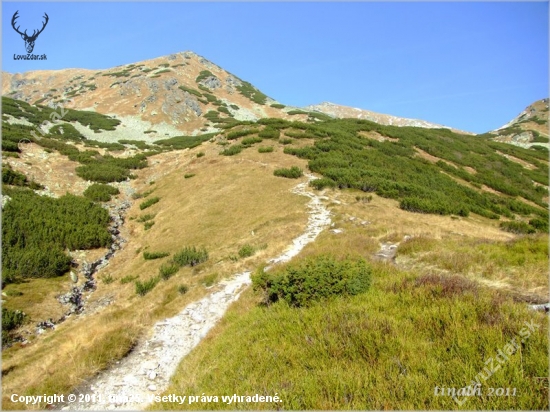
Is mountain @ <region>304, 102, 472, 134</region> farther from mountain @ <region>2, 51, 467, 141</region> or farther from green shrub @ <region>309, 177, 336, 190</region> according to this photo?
green shrub @ <region>309, 177, 336, 190</region>

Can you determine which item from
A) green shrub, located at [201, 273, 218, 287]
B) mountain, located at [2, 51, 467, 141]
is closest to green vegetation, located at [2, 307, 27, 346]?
green shrub, located at [201, 273, 218, 287]

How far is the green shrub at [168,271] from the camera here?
14.6 m

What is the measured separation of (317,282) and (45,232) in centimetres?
1860

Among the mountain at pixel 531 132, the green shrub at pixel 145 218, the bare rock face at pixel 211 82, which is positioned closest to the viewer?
the green shrub at pixel 145 218

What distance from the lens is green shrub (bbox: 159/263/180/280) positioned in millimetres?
14625

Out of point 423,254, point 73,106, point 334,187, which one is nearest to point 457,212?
point 334,187

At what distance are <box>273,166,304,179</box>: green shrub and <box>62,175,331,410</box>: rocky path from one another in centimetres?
1379

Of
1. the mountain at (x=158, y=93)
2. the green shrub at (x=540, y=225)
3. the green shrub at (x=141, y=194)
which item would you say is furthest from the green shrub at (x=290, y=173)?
the mountain at (x=158, y=93)

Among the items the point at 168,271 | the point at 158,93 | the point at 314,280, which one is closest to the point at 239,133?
the point at 168,271

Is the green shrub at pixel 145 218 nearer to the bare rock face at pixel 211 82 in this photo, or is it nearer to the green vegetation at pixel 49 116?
the green vegetation at pixel 49 116

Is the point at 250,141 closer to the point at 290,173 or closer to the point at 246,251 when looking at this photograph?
the point at 290,173

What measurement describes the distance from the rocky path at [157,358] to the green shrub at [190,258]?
329 cm

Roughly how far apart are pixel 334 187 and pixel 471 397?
67.0ft

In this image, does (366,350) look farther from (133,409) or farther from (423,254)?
(423,254)
